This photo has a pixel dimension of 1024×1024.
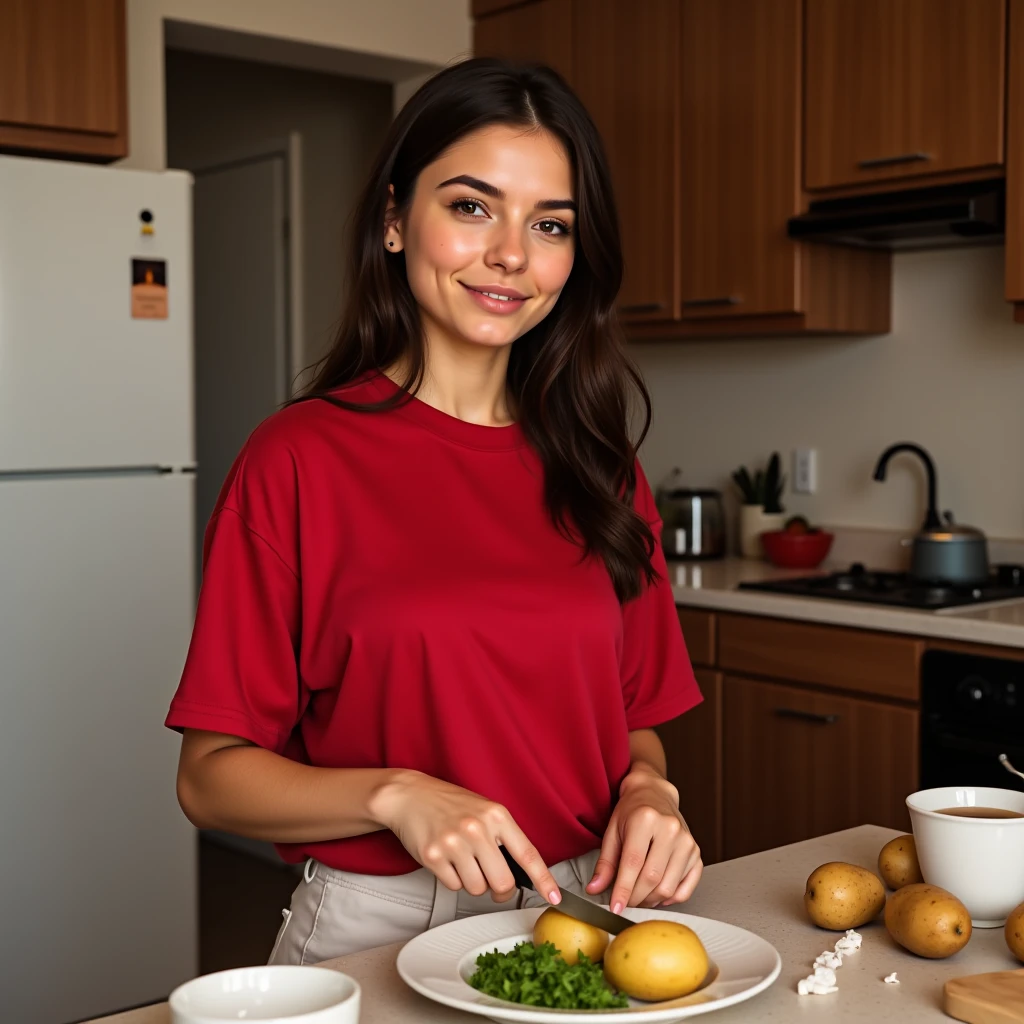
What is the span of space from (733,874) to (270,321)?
144 inches

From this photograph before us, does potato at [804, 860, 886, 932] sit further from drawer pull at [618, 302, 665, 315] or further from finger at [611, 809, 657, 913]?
drawer pull at [618, 302, 665, 315]

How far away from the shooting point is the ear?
146 centimetres

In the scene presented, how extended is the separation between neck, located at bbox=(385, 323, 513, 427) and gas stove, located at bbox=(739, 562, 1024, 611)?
1463 mm

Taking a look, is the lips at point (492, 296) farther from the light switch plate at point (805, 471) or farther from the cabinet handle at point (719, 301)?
the light switch plate at point (805, 471)

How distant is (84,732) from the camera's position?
2.85m

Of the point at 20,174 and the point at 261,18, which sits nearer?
the point at 20,174

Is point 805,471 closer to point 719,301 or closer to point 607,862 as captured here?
point 719,301

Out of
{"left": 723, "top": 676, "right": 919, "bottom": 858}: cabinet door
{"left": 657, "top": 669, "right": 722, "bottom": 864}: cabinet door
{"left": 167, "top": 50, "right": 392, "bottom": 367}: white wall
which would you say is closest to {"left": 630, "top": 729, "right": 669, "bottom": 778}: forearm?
{"left": 723, "top": 676, "right": 919, "bottom": 858}: cabinet door

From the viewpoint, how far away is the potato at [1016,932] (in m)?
1.03

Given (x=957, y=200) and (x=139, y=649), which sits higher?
(x=957, y=200)

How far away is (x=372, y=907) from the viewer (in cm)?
130

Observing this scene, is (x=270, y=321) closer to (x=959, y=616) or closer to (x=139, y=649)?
(x=139, y=649)

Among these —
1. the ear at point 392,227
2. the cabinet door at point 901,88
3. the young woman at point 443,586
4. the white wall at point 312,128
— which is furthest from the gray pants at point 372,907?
the white wall at point 312,128

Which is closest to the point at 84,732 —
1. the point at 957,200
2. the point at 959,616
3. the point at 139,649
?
the point at 139,649
